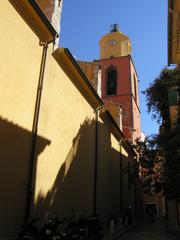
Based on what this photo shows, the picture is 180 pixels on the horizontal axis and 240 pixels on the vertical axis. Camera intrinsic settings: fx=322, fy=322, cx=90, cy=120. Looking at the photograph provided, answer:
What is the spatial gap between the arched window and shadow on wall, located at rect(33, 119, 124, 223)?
20840 mm

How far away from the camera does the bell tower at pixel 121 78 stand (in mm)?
36938

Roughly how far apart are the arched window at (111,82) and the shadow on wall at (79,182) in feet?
68.4

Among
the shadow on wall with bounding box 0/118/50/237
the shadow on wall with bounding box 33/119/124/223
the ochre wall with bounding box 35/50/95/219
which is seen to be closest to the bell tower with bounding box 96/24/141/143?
the shadow on wall with bounding box 33/119/124/223

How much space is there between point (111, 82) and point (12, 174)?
33365mm

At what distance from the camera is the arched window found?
131 ft

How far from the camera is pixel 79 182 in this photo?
44.3 ft

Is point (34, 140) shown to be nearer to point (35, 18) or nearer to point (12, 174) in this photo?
point (12, 174)

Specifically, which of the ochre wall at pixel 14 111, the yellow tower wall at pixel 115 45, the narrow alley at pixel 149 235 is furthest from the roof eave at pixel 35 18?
the yellow tower wall at pixel 115 45

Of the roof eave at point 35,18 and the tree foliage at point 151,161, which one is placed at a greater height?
the roof eave at point 35,18

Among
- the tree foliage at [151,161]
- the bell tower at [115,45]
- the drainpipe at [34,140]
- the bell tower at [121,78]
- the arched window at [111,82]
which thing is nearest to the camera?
the drainpipe at [34,140]

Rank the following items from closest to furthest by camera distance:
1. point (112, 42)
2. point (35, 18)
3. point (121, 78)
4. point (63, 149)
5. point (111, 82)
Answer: point (35, 18)
point (63, 149)
point (121, 78)
point (111, 82)
point (112, 42)

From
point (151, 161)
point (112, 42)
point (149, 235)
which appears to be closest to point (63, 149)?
point (151, 161)

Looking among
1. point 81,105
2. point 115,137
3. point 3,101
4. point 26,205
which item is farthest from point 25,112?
point 115,137

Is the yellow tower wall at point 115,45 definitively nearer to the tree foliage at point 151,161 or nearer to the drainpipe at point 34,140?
the tree foliage at point 151,161
